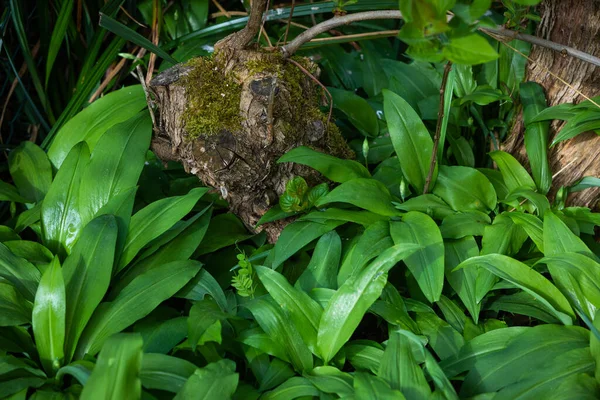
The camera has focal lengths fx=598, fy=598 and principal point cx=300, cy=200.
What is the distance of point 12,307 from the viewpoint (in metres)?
1.62

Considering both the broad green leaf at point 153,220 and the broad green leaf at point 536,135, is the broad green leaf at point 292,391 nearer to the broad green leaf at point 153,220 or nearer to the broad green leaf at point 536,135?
the broad green leaf at point 153,220

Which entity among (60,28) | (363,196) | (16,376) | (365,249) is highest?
(60,28)

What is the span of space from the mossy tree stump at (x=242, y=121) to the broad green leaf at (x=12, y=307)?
0.61 meters

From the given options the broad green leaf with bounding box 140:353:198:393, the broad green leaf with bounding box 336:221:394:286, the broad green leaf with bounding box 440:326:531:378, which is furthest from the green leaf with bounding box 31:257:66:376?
the broad green leaf with bounding box 440:326:531:378

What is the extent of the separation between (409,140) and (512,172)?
1.18ft

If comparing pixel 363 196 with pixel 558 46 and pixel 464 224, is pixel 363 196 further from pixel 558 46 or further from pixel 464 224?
pixel 558 46

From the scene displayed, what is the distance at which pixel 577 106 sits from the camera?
1.92 metres

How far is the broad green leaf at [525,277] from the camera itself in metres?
1.62

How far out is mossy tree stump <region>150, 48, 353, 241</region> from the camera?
71.2 inches

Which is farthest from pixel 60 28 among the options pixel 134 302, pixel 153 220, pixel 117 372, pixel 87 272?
pixel 117 372

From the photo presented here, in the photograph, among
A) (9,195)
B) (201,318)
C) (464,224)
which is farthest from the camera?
(9,195)

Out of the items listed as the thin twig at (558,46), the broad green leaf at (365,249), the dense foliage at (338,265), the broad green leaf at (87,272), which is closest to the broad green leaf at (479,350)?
the dense foliage at (338,265)

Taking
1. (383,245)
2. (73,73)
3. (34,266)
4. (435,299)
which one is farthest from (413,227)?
(73,73)

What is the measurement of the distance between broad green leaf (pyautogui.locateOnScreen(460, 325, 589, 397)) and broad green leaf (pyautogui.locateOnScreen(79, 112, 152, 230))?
118cm
